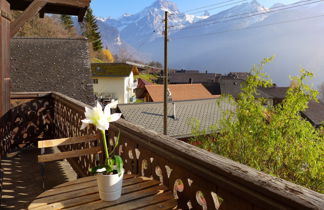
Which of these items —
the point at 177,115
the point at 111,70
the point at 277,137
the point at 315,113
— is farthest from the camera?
the point at 315,113

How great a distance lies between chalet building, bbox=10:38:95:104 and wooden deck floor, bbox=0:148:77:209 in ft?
14.8

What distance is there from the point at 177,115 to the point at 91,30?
1555 inches

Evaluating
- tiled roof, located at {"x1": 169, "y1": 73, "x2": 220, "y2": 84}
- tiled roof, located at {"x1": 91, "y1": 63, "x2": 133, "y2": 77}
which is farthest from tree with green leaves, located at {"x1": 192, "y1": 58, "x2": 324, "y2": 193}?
tiled roof, located at {"x1": 169, "y1": 73, "x2": 220, "y2": 84}

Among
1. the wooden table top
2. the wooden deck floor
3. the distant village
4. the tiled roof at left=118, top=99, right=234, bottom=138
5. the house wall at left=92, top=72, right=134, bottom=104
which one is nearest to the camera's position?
the wooden table top

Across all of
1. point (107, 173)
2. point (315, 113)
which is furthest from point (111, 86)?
point (107, 173)

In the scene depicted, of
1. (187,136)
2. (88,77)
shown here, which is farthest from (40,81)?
(187,136)

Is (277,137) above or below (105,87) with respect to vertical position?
below

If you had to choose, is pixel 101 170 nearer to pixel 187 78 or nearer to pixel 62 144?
pixel 62 144

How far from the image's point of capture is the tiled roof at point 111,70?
117ft

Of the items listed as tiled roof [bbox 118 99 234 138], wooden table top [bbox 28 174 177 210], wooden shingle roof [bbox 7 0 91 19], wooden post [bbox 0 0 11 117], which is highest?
wooden shingle roof [bbox 7 0 91 19]

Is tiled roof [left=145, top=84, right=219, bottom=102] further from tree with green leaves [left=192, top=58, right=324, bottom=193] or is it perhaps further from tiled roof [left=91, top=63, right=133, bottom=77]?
tree with green leaves [left=192, top=58, right=324, bottom=193]

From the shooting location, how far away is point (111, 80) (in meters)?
36.3

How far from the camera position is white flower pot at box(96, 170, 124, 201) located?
5.53ft

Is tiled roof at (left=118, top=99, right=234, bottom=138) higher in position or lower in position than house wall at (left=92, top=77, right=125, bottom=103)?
lower
